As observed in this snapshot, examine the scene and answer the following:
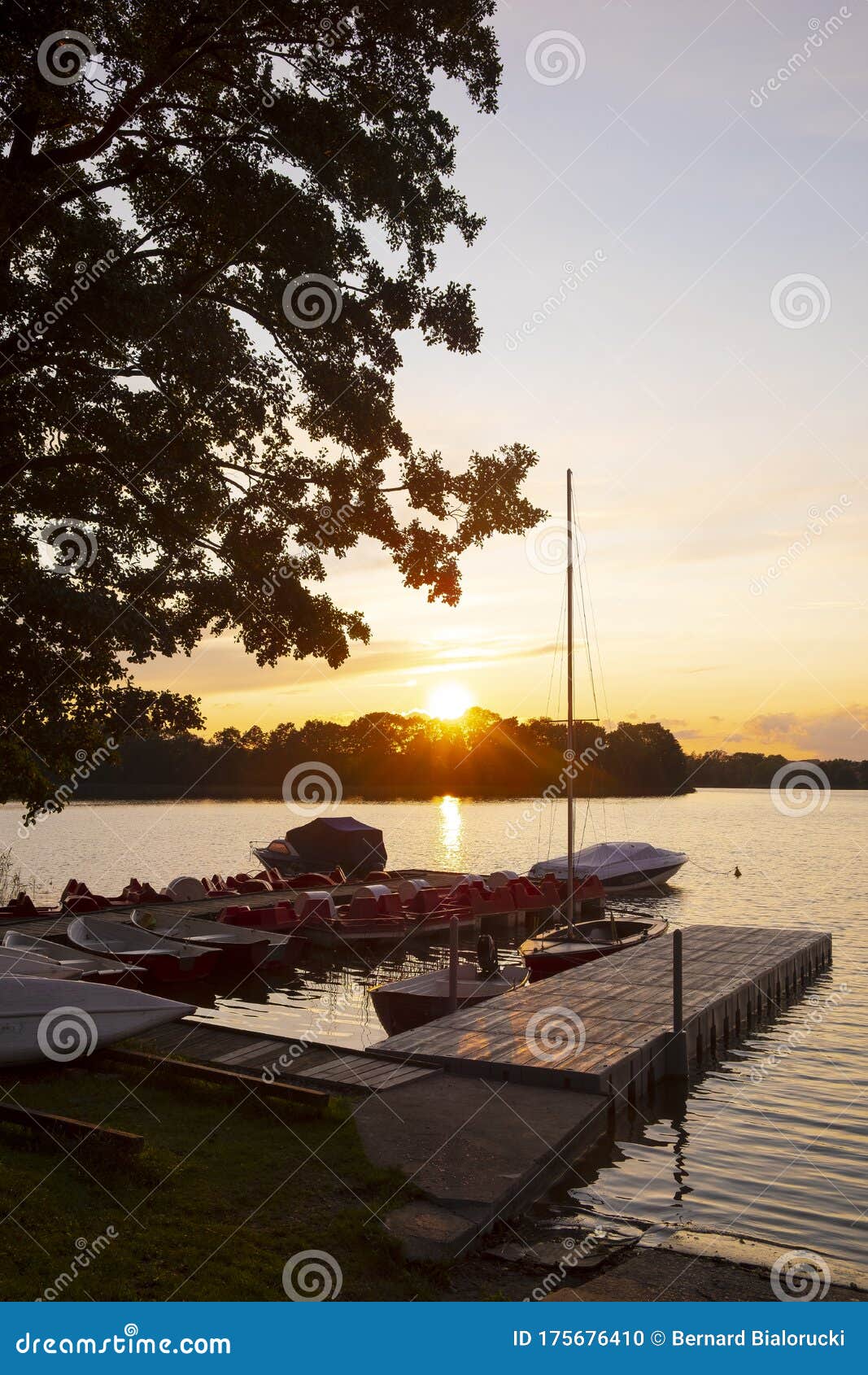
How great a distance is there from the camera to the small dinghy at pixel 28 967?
1375cm

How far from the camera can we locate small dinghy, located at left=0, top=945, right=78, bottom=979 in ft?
45.1

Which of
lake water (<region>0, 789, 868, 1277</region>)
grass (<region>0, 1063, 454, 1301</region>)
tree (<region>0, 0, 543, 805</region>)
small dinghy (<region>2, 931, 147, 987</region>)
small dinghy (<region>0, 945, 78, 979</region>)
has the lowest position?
lake water (<region>0, 789, 868, 1277</region>)

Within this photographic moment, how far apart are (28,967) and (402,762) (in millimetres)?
154589

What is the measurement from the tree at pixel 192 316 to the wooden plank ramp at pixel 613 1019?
6.25m

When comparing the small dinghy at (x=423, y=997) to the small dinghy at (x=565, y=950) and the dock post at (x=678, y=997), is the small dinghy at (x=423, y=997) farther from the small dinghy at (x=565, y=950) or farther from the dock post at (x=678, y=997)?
the dock post at (x=678, y=997)

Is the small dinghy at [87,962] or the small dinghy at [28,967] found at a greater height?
the small dinghy at [28,967]

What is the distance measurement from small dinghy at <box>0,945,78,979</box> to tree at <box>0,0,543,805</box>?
233 centimetres

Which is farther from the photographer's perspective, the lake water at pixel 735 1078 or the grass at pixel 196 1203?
the lake water at pixel 735 1078

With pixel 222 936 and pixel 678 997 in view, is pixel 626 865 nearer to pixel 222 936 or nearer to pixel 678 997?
pixel 222 936

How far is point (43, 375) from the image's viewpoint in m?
13.5

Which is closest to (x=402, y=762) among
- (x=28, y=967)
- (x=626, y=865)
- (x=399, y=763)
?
(x=399, y=763)

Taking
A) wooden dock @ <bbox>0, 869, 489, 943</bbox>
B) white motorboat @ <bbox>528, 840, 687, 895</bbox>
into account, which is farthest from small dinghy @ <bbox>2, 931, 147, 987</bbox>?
white motorboat @ <bbox>528, 840, 687, 895</bbox>

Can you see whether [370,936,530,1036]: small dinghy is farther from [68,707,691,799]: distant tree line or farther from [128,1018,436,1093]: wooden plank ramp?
[68,707,691,799]: distant tree line

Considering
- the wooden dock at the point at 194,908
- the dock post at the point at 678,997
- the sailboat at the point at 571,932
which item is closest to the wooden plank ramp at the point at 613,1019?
the dock post at the point at 678,997
